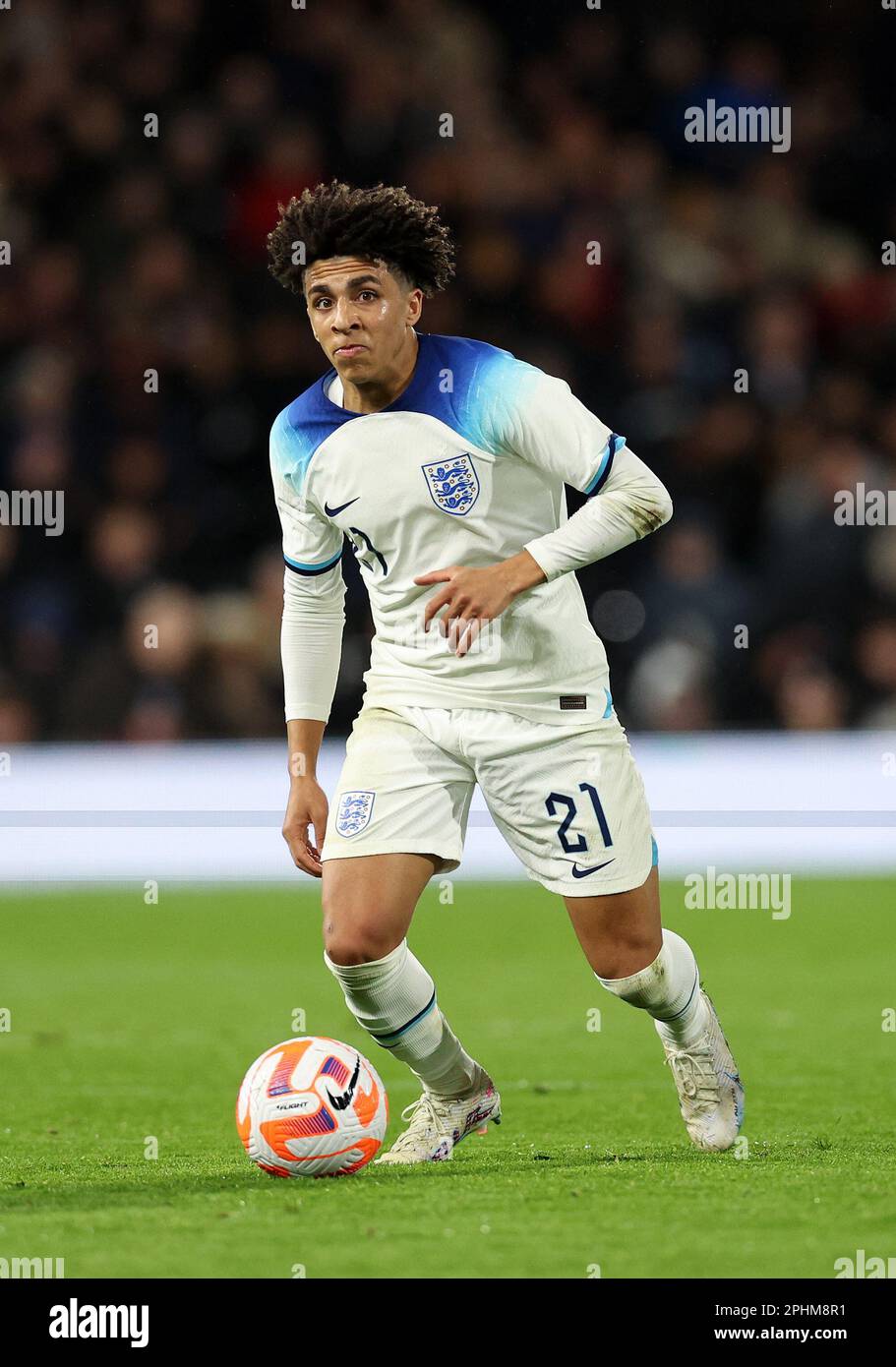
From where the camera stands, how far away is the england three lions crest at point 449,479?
489cm

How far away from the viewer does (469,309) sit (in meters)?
13.0

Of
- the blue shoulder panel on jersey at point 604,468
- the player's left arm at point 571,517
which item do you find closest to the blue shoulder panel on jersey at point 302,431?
the player's left arm at point 571,517

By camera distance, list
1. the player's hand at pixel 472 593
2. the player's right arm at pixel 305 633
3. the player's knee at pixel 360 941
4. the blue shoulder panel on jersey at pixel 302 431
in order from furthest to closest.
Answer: the player's right arm at pixel 305 633 → the blue shoulder panel on jersey at pixel 302 431 → the player's knee at pixel 360 941 → the player's hand at pixel 472 593

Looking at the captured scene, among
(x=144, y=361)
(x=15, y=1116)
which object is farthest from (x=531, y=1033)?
(x=144, y=361)

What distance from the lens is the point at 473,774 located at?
16.5 feet

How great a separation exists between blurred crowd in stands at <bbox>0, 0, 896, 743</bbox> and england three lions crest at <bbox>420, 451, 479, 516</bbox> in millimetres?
6379

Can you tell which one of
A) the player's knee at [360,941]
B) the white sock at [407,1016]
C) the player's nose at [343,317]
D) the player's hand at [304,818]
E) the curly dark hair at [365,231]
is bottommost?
the white sock at [407,1016]

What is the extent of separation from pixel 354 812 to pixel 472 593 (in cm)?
63

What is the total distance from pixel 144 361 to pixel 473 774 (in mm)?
8546

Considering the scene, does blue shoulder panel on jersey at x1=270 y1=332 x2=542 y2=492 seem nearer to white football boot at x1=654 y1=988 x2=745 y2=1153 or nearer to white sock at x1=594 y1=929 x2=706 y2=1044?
white sock at x1=594 y1=929 x2=706 y2=1044

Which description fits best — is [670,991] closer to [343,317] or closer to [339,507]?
[339,507]

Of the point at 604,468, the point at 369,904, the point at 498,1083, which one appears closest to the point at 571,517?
the point at 604,468

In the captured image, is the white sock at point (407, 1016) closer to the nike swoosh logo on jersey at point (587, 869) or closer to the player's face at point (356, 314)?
the nike swoosh logo on jersey at point (587, 869)

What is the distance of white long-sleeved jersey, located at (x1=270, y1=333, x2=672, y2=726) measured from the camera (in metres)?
4.82
